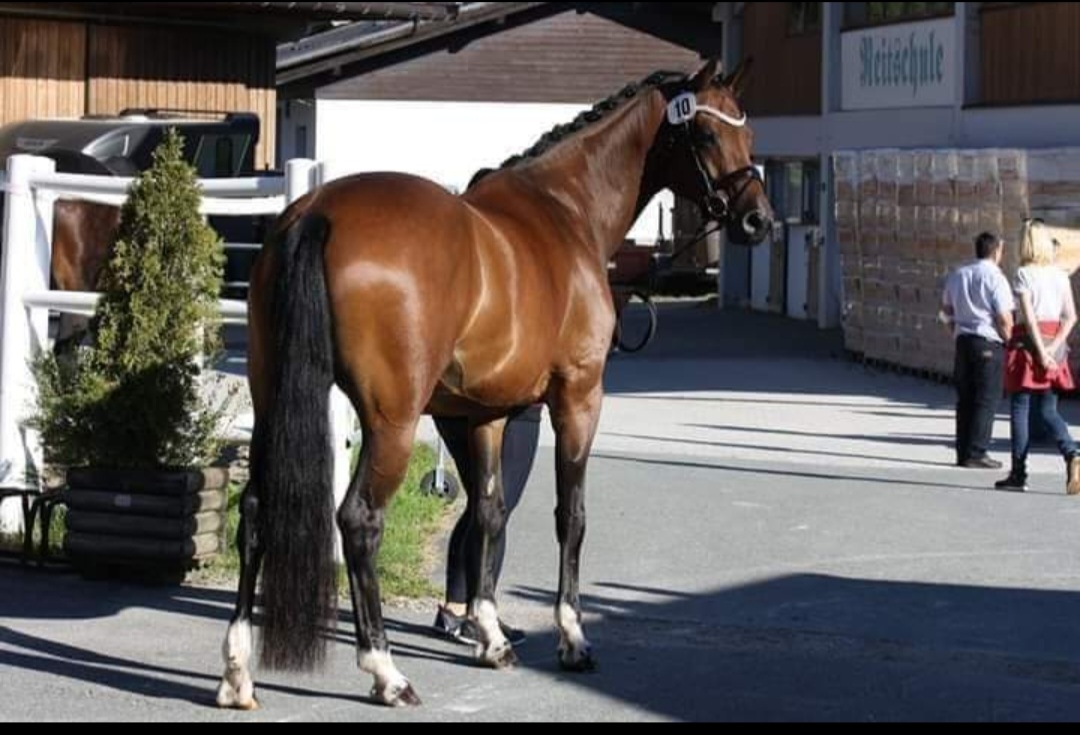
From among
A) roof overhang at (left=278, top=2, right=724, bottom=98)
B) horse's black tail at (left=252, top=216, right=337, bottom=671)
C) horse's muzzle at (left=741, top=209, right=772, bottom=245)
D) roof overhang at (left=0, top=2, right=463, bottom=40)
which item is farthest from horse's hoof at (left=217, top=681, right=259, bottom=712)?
roof overhang at (left=278, top=2, right=724, bottom=98)

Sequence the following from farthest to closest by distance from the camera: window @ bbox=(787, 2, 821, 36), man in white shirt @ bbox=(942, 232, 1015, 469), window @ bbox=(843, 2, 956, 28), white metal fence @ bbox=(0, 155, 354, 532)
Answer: window @ bbox=(787, 2, 821, 36) < window @ bbox=(843, 2, 956, 28) < man in white shirt @ bbox=(942, 232, 1015, 469) < white metal fence @ bbox=(0, 155, 354, 532)

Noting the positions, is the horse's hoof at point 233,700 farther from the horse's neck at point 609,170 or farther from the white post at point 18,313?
the white post at point 18,313

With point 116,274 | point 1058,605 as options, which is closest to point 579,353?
point 116,274

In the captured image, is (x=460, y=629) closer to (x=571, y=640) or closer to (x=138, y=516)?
(x=571, y=640)

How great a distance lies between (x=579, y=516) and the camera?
28.8 feet

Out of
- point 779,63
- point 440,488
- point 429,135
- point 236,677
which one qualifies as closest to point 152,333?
point 236,677

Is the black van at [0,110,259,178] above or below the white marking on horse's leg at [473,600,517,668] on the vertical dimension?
above

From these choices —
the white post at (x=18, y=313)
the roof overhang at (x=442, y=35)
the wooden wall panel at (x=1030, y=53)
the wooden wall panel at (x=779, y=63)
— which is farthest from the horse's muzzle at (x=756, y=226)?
the roof overhang at (x=442, y=35)

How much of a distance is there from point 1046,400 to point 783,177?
2015 centimetres

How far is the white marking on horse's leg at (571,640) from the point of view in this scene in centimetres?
848

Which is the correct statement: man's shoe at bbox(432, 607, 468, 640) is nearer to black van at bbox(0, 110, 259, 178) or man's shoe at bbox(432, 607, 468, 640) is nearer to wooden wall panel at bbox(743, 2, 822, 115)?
black van at bbox(0, 110, 259, 178)

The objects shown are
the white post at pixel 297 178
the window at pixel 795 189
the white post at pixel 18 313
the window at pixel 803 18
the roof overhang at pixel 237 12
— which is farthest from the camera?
the window at pixel 803 18

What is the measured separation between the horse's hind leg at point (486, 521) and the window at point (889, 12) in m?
20.4

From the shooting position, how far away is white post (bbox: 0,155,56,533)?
10.9 metres
